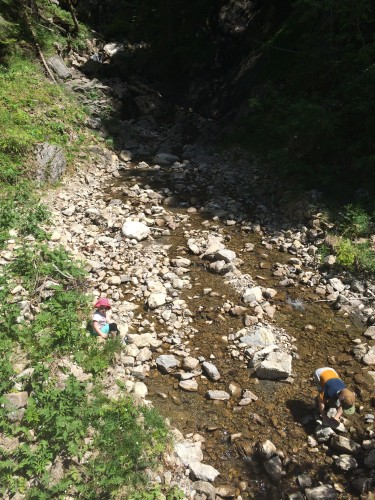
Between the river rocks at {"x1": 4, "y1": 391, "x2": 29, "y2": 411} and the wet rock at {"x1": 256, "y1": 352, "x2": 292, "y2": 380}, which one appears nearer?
the river rocks at {"x1": 4, "y1": 391, "x2": 29, "y2": 411}

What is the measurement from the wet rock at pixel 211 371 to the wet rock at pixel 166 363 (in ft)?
1.51

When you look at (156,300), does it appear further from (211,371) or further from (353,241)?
(353,241)

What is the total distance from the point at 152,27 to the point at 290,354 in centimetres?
1885

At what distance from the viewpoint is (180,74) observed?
63.5 ft

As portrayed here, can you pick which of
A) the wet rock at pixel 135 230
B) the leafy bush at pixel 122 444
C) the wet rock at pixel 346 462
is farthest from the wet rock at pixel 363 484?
the wet rock at pixel 135 230

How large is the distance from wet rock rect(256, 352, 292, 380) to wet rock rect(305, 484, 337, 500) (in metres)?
1.69

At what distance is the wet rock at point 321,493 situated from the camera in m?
4.41

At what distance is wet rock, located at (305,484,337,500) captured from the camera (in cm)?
Result: 441

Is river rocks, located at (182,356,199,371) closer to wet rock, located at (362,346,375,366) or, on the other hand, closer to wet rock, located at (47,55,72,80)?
wet rock, located at (362,346,375,366)

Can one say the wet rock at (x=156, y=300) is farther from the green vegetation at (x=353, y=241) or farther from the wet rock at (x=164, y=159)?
the wet rock at (x=164, y=159)

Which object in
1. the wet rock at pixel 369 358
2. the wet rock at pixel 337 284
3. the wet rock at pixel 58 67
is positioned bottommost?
the wet rock at pixel 369 358

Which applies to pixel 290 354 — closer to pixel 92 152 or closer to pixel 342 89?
pixel 342 89

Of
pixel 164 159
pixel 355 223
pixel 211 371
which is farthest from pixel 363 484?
pixel 164 159

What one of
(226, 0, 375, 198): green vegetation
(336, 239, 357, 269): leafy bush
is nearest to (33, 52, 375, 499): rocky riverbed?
(336, 239, 357, 269): leafy bush
